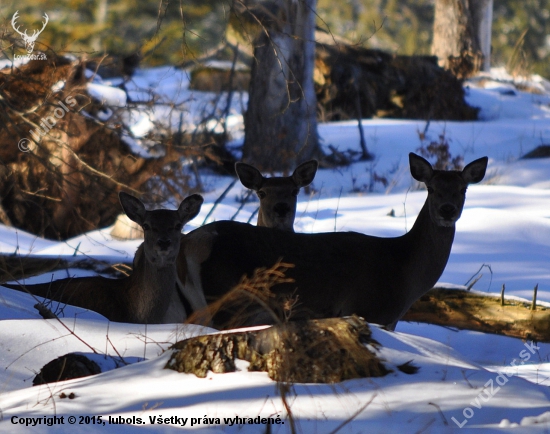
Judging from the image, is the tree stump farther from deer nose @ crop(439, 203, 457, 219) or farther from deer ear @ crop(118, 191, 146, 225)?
deer ear @ crop(118, 191, 146, 225)

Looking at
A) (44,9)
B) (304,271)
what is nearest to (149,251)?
(304,271)

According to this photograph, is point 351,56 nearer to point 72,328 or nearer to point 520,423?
point 72,328

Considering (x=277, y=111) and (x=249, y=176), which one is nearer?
(x=249, y=176)

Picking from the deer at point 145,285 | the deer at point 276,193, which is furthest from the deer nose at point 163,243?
the deer at point 276,193

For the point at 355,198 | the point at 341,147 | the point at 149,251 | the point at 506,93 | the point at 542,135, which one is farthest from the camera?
the point at 506,93

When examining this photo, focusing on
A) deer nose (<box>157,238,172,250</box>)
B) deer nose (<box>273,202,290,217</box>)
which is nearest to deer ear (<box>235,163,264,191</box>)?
deer nose (<box>273,202,290,217</box>)

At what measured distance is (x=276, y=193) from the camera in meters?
8.14

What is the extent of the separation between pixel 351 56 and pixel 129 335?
45.5ft

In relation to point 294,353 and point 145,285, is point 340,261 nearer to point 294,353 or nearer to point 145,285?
point 145,285

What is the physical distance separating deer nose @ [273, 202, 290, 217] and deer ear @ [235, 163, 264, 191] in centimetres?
37

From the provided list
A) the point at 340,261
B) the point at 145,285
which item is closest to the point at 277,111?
the point at 145,285

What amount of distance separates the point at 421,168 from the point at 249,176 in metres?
1.99

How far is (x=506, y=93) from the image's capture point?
21.5 m

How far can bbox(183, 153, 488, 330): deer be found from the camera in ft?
20.8
